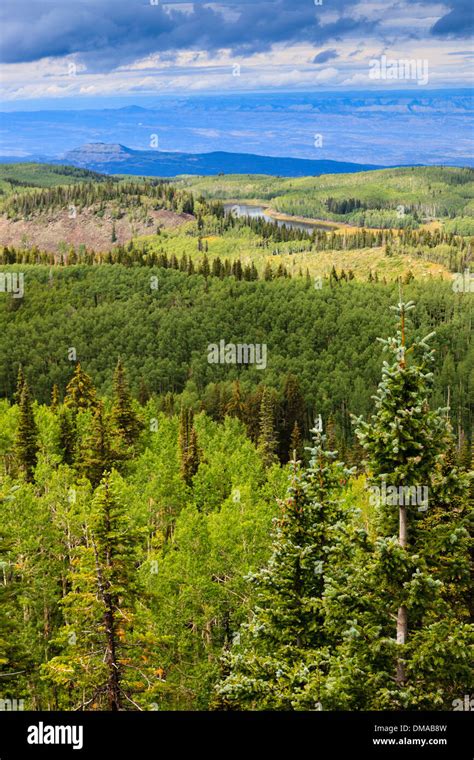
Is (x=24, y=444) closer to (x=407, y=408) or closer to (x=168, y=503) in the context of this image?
(x=168, y=503)

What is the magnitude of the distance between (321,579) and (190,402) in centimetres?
14800

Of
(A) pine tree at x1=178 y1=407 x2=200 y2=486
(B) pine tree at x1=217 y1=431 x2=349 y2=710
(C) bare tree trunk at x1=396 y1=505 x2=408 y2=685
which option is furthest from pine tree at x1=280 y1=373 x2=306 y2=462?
(C) bare tree trunk at x1=396 y1=505 x2=408 y2=685

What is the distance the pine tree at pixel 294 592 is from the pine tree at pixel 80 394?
83.3 metres

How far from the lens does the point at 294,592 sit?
1043 inches

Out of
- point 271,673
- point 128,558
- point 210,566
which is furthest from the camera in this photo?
point 210,566

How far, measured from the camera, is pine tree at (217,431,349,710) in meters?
24.9

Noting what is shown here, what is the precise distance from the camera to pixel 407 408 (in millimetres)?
22250

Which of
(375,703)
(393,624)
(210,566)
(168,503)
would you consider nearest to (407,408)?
(393,624)

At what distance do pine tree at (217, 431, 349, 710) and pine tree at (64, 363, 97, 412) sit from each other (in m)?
83.3

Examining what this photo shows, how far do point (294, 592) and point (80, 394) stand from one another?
88.7m

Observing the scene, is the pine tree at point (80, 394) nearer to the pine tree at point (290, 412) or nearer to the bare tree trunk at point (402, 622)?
the pine tree at point (290, 412)

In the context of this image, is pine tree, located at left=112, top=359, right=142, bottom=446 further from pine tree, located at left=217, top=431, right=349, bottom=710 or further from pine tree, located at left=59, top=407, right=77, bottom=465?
pine tree, located at left=217, top=431, right=349, bottom=710

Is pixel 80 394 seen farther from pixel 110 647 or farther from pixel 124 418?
pixel 110 647

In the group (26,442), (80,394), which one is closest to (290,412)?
(80,394)
